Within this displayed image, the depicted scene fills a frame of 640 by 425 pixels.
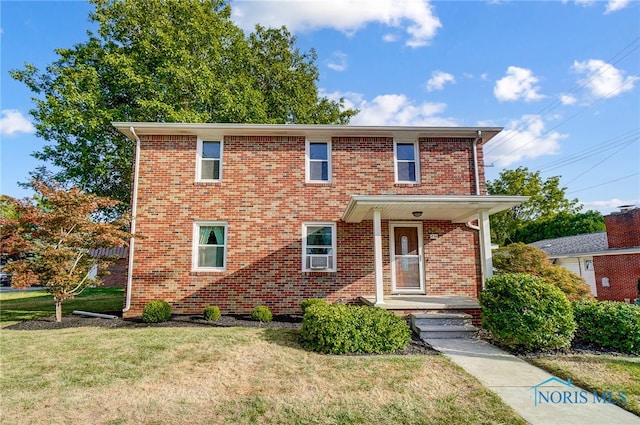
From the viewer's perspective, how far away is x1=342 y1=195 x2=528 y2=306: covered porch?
26.2 ft

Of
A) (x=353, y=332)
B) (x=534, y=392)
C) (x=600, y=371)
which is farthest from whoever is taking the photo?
(x=353, y=332)

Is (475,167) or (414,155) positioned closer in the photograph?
(475,167)

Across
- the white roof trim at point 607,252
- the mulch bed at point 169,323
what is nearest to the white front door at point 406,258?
the mulch bed at point 169,323

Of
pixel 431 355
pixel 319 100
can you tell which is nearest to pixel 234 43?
pixel 319 100

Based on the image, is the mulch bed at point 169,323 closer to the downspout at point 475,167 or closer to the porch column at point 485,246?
the porch column at point 485,246

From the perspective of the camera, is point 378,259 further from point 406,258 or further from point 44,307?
point 44,307

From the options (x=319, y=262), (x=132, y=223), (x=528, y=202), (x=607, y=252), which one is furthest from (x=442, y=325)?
(x=528, y=202)

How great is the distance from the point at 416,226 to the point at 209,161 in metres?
6.84

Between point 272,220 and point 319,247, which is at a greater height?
point 272,220

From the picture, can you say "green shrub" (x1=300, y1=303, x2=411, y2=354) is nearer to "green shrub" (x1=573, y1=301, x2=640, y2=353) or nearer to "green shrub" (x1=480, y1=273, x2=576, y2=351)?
"green shrub" (x1=480, y1=273, x2=576, y2=351)

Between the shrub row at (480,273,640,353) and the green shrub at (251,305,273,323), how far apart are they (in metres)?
5.19

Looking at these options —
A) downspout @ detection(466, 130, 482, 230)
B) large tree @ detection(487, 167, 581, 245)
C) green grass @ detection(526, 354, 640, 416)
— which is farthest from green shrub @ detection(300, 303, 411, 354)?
large tree @ detection(487, 167, 581, 245)

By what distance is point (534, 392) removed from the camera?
169 inches

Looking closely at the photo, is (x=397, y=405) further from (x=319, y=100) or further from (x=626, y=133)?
(x=626, y=133)
